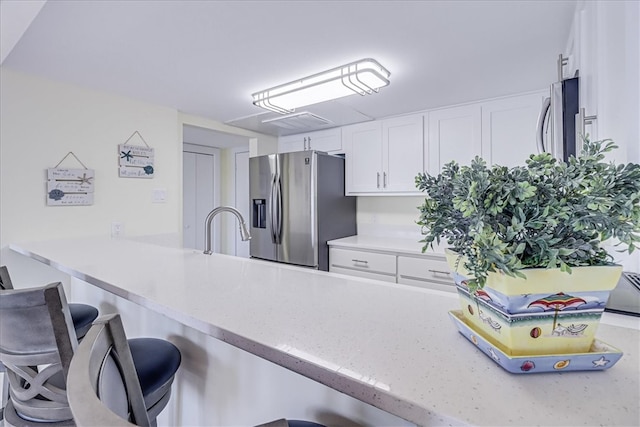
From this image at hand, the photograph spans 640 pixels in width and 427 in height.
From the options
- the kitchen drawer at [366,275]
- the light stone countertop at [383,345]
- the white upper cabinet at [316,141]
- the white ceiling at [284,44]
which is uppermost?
the white ceiling at [284,44]

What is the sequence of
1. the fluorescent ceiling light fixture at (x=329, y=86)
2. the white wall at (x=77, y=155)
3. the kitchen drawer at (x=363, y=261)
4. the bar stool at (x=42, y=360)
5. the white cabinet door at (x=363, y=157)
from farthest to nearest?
1. the white cabinet door at (x=363, y=157)
2. the kitchen drawer at (x=363, y=261)
3. the white wall at (x=77, y=155)
4. the fluorescent ceiling light fixture at (x=329, y=86)
5. the bar stool at (x=42, y=360)

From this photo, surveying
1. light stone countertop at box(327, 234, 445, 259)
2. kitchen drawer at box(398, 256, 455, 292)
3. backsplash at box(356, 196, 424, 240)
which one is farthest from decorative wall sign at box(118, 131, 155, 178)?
kitchen drawer at box(398, 256, 455, 292)

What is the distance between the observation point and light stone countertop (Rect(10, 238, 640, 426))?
42 centimetres

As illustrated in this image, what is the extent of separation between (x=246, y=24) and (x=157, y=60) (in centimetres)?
75

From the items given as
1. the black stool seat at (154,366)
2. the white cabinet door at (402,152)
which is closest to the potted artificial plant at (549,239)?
the black stool seat at (154,366)

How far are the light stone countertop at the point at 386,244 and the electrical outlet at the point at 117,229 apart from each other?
1.83 metres

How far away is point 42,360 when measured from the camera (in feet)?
2.89

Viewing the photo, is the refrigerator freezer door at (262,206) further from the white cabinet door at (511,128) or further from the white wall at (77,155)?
the white cabinet door at (511,128)

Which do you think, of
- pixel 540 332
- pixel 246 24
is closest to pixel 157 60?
pixel 246 24

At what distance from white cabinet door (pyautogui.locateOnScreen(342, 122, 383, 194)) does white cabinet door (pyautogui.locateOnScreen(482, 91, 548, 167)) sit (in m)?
0.97

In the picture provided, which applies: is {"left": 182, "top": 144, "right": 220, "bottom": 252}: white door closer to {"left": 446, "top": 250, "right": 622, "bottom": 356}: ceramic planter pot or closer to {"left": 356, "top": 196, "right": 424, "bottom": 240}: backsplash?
{"left": 356, "top": 196, "right": 424, "bottom": 240}: backsplash

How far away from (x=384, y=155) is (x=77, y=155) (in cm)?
262

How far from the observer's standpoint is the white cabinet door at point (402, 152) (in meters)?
2.90

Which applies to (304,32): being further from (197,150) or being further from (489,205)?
(197,150)
